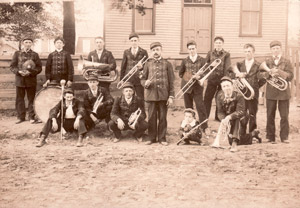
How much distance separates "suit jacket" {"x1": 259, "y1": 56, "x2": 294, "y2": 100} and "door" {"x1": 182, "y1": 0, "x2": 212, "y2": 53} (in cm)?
643

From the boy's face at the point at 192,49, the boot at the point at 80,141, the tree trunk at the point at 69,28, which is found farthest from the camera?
the tree trunk at the point at 69,28

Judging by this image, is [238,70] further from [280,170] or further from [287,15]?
[287,15]

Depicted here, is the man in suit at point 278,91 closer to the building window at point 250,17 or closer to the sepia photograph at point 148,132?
the sepia photograph at point 148,132

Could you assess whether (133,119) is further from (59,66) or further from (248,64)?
(248,64)

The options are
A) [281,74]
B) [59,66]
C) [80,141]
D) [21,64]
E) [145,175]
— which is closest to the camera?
[145,175]

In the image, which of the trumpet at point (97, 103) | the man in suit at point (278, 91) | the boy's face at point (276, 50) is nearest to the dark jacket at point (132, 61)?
the trumpet at point (97, 103)

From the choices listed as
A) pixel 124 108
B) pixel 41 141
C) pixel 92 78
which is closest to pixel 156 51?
pixel 124 108

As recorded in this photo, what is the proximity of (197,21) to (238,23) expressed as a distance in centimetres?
128

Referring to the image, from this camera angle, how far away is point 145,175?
5152 millimetres

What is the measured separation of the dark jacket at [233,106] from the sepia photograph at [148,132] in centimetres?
2

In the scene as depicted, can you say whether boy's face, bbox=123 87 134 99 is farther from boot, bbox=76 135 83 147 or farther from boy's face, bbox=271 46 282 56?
boy's face, bbox=271 46 282 56

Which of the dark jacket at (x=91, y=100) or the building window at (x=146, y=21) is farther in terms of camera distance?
the building window at (x=146, y=21)

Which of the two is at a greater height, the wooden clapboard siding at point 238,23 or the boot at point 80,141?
the wooden clapboard siding at point 238,23

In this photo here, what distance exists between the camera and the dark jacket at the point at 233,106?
6.52m
